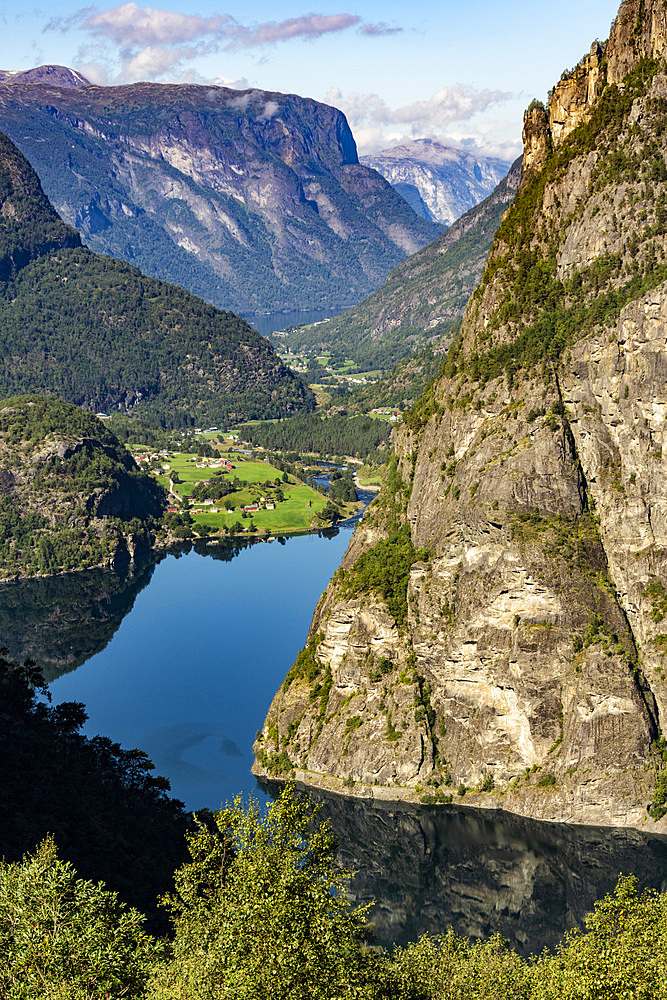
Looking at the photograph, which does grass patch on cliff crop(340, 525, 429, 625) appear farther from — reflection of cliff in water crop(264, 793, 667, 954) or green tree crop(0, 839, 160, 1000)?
green tree crop(0, 839, 160, 1000)

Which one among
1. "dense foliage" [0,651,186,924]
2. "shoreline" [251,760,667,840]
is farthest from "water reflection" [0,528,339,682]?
"shoreline" [251,760,667,840]

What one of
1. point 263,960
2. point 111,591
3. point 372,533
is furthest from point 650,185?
point 111,591

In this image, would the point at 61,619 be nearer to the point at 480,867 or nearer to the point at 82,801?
the point at 82,801

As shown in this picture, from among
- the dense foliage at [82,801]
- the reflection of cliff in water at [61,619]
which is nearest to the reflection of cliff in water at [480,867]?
the dense foliage at [82,801]

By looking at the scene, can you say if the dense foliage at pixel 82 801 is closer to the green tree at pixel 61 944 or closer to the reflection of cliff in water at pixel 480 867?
the reflection of cliff in water at pixel 480 867

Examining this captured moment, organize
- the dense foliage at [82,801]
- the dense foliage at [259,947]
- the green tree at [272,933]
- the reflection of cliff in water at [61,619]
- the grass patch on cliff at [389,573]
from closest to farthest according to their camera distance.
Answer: the green tree at [272,933] < the dense foliage at [259,947] < the dense foliage at [82,801] < the grass patch on cliff at [389,573] < the reflection of cliff in water at [61,619]

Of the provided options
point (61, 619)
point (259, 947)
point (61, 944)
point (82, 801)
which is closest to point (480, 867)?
point (82, 801)
